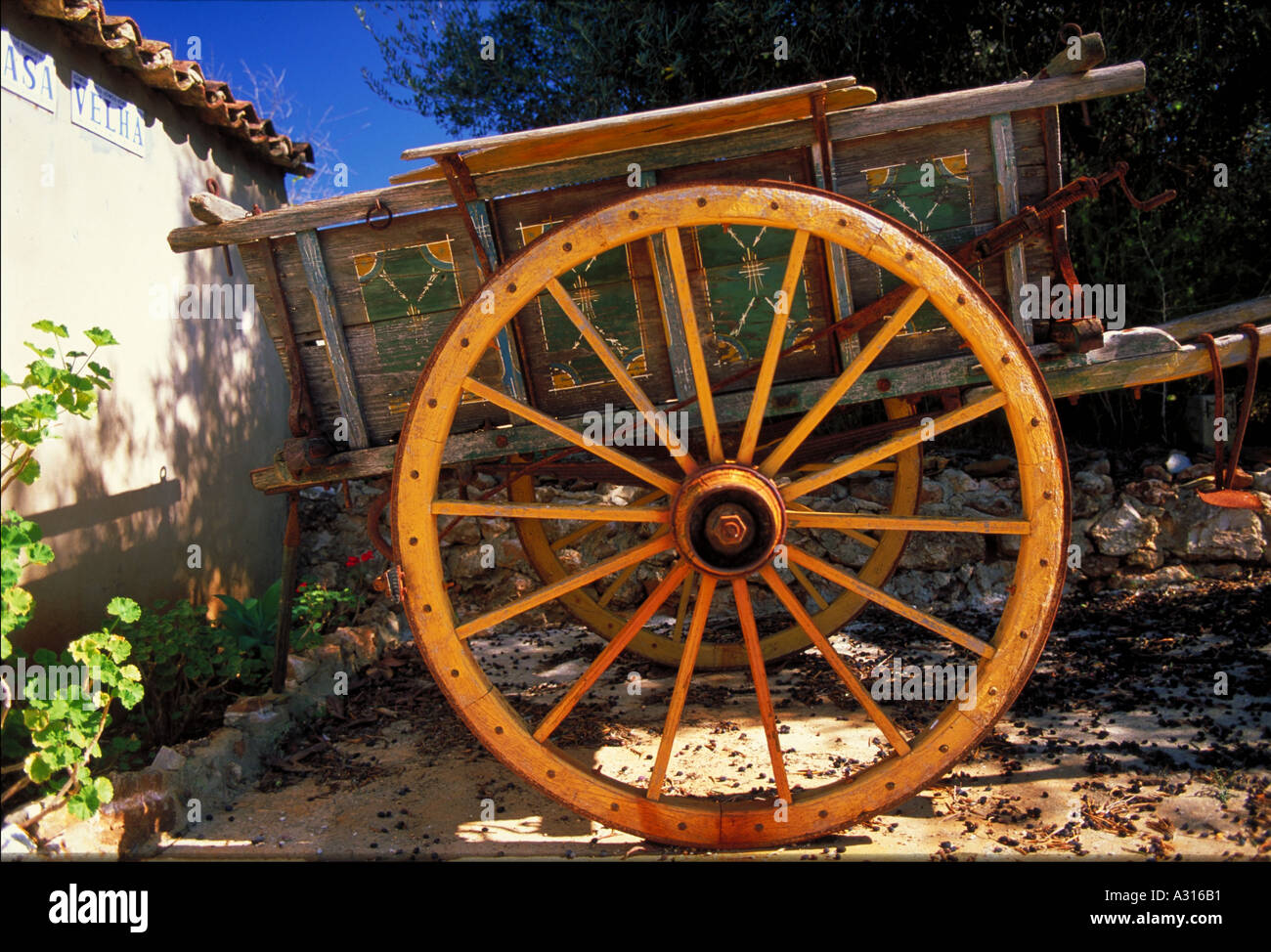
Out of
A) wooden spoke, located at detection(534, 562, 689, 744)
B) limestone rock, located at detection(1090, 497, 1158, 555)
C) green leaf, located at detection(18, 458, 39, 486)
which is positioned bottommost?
wooden spoke, located at detection(534, 562, 689, 744)

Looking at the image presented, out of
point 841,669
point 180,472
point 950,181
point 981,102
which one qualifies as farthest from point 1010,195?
point 180,472

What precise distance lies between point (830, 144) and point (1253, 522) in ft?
12.5

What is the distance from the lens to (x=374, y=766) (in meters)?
3.41

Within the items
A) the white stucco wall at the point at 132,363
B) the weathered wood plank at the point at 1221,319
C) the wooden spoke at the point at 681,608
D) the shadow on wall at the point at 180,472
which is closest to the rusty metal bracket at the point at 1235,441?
the weathered wood plank at the point at 1221,319

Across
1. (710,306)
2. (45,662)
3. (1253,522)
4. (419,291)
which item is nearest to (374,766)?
(45,662)

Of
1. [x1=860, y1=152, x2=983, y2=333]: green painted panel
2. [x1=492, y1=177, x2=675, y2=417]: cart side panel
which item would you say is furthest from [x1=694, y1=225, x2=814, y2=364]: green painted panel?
[x1=860, y1=152, x2=983, y2=333]: green painted panel

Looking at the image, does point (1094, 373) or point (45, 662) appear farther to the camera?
point (45, 662)

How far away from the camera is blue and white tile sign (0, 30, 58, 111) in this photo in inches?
119

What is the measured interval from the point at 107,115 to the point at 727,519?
10.9 ft

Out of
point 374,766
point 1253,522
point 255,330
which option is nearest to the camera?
point 374,766

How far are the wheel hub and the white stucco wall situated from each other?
7.63 ft

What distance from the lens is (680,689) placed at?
2500mm

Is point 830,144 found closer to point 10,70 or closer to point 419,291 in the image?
point 419,291

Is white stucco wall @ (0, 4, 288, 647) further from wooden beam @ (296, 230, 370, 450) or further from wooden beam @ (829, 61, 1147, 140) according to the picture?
wooden beam @ (829, 61, 1147, 140)
